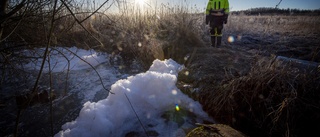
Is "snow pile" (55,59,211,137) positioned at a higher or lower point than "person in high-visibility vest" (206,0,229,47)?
lower

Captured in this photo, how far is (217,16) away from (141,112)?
3954 millimetres

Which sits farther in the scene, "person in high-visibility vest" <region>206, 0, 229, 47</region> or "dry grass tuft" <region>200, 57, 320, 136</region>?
"person in high-visibility vest" <region>206, 0, 229, 47</region>

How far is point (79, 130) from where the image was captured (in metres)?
1.74

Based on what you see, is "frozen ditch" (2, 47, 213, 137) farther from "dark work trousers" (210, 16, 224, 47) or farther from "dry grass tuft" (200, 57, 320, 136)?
"dark work trousers" (210, 16, 224, 47)

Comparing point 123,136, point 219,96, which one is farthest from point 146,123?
point 219,96

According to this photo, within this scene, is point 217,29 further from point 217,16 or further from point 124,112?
point 124,112

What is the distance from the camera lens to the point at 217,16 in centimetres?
514

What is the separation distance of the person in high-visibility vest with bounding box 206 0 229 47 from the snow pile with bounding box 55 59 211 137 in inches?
121

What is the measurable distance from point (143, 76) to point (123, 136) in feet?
2.82

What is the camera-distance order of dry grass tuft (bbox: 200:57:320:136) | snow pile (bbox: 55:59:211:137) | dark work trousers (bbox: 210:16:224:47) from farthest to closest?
dark work trousers (bbox: 210:16:224:47), snow pile (bbox: 55:59:211:137), dry grass tuft (bbox: 200:57:320:136)

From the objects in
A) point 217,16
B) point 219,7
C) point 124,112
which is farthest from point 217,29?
point 124,112

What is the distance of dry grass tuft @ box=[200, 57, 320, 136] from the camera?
1.57m

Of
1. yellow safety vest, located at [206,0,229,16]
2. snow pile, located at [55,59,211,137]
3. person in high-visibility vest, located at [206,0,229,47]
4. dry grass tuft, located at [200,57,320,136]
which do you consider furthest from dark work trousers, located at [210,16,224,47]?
dry grass tuft, located at [200,57,320,136]

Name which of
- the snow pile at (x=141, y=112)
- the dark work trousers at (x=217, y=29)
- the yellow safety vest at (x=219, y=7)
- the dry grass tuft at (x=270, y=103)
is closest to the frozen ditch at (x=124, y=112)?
the snow pile at (x=141, y=112)
